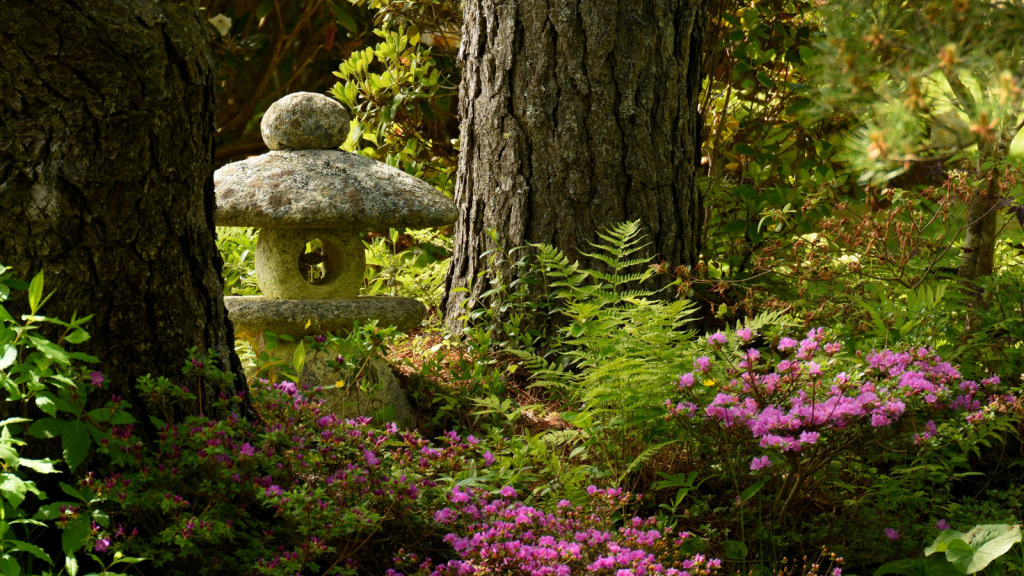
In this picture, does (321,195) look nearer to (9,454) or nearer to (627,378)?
(627,378)

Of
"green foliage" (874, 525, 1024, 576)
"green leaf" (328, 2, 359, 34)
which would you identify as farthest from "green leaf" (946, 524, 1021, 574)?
"green leaf" (328, 2, 359, 34)

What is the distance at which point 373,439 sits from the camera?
2.62 meters

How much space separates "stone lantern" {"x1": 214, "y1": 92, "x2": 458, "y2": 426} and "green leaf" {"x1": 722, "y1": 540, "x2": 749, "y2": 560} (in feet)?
5.19

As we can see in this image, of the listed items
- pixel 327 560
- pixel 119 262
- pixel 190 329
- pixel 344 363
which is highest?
pixel 119 262

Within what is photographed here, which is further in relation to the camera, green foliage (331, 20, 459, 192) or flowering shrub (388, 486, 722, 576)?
green foliage (331, 20, 459, 192)

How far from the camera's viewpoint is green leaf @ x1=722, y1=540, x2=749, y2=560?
2488 mm

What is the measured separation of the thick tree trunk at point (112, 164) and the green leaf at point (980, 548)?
7.09 ft

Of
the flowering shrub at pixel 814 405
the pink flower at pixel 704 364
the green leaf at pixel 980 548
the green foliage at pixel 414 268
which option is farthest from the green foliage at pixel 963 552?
the green foliage at pixel 414 268

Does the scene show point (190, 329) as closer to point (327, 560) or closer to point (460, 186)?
point (327, 560)

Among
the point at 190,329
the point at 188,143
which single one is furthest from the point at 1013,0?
the point at 190,329

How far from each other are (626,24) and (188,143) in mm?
2327

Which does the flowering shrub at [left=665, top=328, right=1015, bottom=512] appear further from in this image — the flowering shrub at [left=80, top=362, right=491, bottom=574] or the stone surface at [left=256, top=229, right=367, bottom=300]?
the stone surface at [left=256, top=229, right=367, bottom=300]

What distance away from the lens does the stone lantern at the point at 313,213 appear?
3312 millimetres

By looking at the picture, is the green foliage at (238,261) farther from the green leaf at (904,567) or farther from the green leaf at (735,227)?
the green leaf at (904,567)
